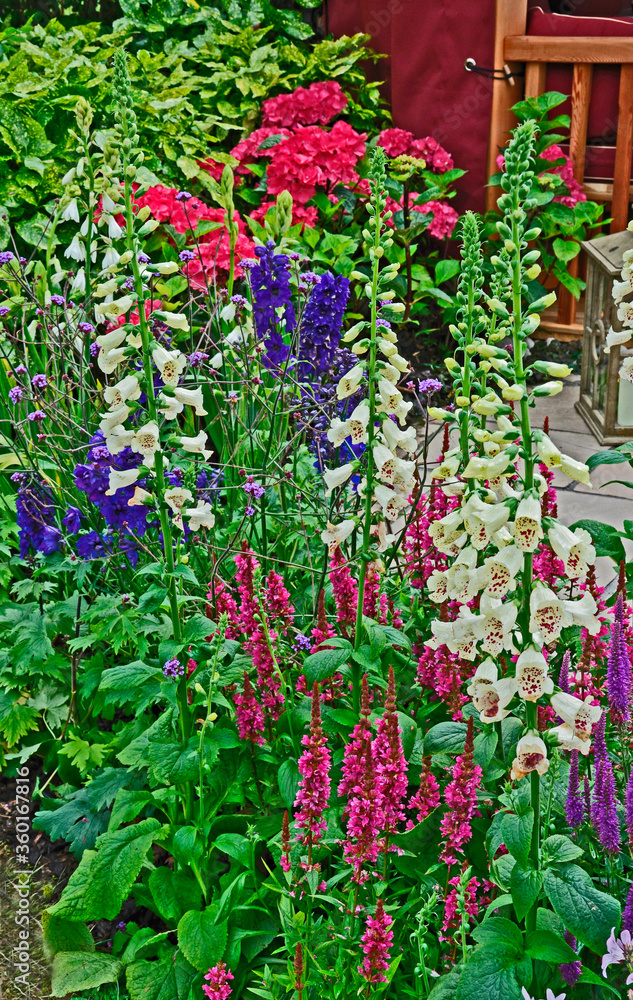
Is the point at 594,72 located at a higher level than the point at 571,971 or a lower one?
higher

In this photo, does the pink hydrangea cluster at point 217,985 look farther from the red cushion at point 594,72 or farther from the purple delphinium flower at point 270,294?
the red cushion at point 594,72

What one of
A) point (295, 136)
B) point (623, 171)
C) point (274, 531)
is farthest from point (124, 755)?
point (623, 171)

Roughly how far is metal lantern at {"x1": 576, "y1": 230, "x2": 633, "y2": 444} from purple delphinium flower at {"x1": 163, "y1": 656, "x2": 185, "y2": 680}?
2.89 metres

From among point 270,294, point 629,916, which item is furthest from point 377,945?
point 270,294

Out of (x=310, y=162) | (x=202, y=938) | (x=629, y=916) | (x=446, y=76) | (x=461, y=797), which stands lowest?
(x=202, y=938)

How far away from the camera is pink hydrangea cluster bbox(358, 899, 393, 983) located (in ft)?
5.48

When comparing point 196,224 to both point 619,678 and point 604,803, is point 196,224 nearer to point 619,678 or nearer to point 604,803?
point 619,678

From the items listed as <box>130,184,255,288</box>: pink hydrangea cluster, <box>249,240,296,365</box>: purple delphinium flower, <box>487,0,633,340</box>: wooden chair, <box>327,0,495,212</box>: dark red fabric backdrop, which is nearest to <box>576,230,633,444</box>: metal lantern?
<box>487,0,633,340</box>: wooden chair

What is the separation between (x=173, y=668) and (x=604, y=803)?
34.3 inches

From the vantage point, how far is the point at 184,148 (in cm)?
523

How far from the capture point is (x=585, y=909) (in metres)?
1.58

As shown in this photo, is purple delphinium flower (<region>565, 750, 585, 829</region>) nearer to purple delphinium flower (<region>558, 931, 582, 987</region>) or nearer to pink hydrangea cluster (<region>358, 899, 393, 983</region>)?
purple delphinium flower (<region>558, 931, 582, 987</region>)

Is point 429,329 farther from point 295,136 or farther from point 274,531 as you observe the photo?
point 274,531

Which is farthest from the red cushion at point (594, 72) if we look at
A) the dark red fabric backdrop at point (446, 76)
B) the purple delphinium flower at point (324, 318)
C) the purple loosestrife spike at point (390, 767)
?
the purple loosestrife spike at point (390, 767)
